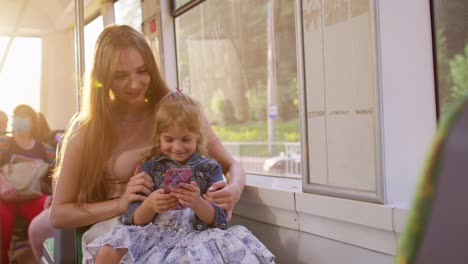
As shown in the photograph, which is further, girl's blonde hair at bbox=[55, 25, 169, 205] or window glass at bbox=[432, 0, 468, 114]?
girl's blonde hair at bbox=[55, 25, 169, 205]

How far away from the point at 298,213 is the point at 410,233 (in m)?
1.82

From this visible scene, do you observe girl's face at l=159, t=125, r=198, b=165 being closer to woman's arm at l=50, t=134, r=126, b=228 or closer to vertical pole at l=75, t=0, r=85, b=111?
woman's arm at l=50, t=134, r=126, b=228

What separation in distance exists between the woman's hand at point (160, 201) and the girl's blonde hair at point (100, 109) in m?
0.41

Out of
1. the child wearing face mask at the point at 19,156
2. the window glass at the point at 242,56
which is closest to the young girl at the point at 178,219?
the window glass at the point at 242,56

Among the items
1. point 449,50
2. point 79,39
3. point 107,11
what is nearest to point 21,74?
point 107,11

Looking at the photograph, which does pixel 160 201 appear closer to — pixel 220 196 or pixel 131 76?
pixel 220 196

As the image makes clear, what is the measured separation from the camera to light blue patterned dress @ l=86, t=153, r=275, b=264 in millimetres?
1895

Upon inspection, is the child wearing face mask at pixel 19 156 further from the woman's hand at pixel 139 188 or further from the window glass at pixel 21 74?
the woman's hand at pixel 139 188

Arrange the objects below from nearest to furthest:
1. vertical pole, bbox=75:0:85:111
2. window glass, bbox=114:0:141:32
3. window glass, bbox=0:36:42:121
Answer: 1. vertical pole, bbox=75:0:85:111
2. window glass, bbox=114:0:141:32
3. window glass, bbox=0:36:42:121

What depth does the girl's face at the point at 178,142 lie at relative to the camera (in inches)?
81.2

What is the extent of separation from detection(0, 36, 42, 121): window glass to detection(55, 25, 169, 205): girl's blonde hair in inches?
88.9

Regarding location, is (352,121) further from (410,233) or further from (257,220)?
(410,233)

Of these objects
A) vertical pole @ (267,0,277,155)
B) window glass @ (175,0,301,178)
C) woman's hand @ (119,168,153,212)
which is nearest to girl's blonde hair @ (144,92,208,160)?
woman's hand @ (119,168,153,212)

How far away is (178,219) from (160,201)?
6.9 inches
